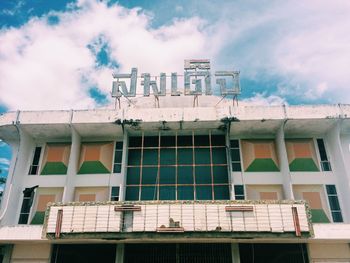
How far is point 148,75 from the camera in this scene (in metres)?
22.5

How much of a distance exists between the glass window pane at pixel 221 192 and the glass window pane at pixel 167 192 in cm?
291

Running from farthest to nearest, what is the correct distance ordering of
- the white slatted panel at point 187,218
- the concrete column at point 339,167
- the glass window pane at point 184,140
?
the glass window pane at point 184,140 < the concrete column at point 339,167 < the white slatted panel at point 187,218

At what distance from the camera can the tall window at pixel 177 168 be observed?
67.3 feet

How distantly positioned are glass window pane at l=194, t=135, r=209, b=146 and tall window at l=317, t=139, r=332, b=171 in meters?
8.08

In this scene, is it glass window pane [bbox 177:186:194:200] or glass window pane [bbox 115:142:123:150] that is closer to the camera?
glass window pane [bbox 177:186:194:200]

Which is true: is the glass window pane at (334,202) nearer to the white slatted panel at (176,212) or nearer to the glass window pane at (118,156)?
the white slatted panel at (176,212)

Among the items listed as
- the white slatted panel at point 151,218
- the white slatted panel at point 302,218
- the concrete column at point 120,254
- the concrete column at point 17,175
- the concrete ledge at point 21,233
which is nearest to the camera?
the white slatted panel at point 302,218

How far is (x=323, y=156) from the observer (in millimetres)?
20953

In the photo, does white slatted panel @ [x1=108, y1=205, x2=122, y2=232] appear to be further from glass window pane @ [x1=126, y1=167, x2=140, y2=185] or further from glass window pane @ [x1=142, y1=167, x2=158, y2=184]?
glass window pane @ [x1=142, y1=167, x2=158, y2=184]

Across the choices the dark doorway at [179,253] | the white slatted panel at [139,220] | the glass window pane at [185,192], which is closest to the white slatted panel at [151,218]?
the white slatted panel at [139,220]

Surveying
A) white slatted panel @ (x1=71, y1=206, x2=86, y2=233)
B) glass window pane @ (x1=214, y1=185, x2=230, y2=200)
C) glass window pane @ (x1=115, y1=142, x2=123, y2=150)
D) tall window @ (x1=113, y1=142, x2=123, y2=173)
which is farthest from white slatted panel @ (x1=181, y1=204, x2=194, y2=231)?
glass window pane @ (x1=115, y1=142, x2=123, y2=150)

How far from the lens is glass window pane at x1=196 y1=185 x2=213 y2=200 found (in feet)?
66.7

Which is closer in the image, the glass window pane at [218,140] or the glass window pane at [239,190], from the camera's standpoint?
the glass window pane at [239,190]

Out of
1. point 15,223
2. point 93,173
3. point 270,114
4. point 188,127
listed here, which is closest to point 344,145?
point 270,114
